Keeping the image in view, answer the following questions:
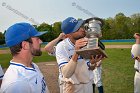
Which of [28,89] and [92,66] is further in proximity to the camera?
[92,66]

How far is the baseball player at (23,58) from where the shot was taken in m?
3.11

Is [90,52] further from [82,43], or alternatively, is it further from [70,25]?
[70,25]

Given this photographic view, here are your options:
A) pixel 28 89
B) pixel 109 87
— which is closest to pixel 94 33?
pixel 28 89

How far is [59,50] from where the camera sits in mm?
4695

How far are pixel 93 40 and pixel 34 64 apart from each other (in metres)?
0.80

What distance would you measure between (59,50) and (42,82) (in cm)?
130

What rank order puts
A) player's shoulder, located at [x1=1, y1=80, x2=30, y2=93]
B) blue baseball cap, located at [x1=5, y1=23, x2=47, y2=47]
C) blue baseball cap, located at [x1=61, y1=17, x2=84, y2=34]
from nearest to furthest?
player's shoulder, located at [x1=1, y1=80, x2=30, y2=93] → blue baseball cap, located at [x1=5, y1=23, x2=47, y2=47] → blue baseball cap, located at [x1=61, y1=17, x2=84, y2=34]

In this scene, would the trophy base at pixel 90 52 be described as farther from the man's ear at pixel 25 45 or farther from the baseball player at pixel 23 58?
the man's ear at pixel 25 45

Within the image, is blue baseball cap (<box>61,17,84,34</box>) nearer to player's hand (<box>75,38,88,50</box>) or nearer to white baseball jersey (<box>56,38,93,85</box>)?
white baseball jersey (<box>56,38,93,85</box>)

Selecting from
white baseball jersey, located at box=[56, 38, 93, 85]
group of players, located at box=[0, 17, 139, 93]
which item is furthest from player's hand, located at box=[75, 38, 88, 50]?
white baseball jersey, located at box=[56, 38, 93, 85]

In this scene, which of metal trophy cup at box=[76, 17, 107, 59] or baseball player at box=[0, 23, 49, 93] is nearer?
baseball player at box=[0, 23, 49, 93]

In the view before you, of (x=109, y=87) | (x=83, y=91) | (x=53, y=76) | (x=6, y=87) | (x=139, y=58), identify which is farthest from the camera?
(x=53, y=76)

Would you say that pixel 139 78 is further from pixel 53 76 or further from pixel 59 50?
pixel 53 76

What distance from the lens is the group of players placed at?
312cm
